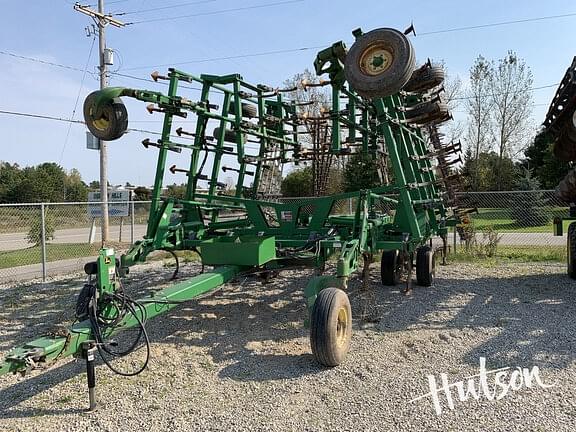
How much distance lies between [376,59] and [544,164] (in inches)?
1124

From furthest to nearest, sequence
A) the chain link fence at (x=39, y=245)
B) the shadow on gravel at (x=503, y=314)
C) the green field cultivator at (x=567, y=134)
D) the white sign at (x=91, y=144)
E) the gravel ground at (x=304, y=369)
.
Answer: the white sign at (x=91, y=144) < the chain link fence at (x=39, y=245) < the green field cultivator at (x=567, y=134) < the shadow on gravel at (x=503, y=314) < the gravel ground at (x=304, y=369)

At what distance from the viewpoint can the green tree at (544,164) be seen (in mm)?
28031

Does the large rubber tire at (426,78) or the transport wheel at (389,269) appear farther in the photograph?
the transport wheel at (389,269)

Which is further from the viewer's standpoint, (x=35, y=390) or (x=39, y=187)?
(x=39, y=187)

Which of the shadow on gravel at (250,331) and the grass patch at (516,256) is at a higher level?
the grass patch at (516,256)

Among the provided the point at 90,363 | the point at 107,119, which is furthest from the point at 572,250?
the point at 90,363

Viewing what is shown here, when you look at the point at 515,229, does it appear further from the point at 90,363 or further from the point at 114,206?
the point at 90,363

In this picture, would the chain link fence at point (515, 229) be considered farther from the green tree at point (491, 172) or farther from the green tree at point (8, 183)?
the green tree at point (8, 183)

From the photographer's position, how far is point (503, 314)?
6344mm

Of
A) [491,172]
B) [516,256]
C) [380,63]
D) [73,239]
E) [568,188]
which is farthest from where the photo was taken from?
[491,172]

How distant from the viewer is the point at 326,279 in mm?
4984

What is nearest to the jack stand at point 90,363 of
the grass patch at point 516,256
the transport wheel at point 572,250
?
the transport wheel at point 572,250

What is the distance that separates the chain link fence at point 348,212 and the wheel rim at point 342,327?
4.48m

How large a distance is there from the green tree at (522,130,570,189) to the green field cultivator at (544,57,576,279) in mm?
18774
